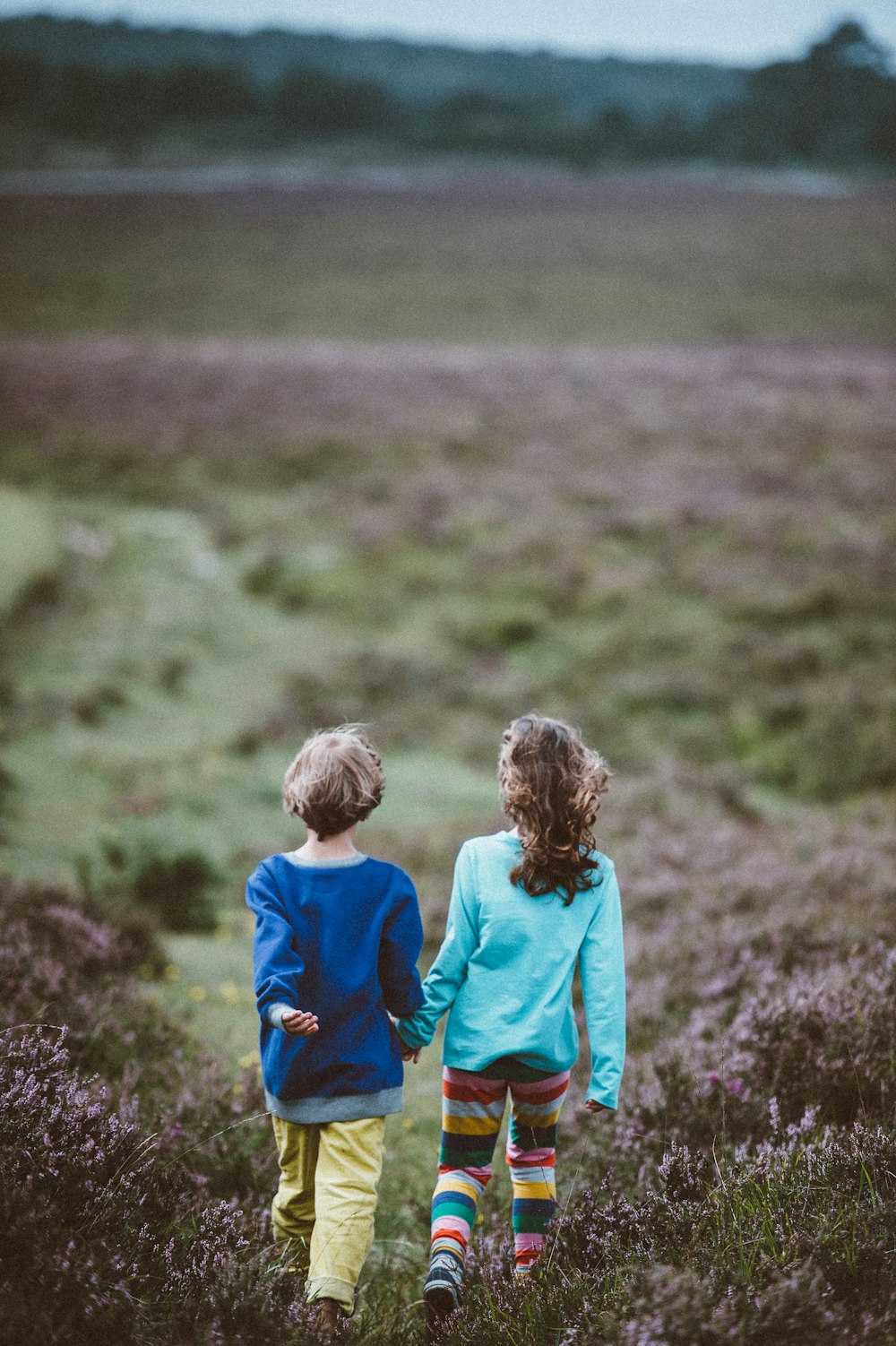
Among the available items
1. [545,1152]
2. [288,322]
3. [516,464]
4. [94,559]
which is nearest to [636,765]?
[545,1152]

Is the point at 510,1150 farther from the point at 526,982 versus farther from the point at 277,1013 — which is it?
the point at 277,1013

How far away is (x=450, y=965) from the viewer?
299 centimetres

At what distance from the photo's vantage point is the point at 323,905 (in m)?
2.84

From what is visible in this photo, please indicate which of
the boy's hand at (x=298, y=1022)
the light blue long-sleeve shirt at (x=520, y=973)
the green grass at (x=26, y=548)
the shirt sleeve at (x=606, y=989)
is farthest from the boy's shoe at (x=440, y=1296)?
the green grass at (x=26, y=548)

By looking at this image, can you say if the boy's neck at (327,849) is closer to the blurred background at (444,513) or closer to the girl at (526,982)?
the girl at (526,982)

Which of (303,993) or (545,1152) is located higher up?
(303,993)

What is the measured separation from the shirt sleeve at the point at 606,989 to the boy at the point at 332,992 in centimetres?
Result: 55

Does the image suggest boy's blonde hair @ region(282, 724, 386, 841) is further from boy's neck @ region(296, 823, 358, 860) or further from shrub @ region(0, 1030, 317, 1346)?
shrub @ region(0, 1030, 317, 1346)

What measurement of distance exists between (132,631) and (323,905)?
1075 centimetres

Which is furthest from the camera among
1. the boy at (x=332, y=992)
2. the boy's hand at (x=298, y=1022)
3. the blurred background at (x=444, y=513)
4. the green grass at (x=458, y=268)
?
the green grass at (x=458, y=268)

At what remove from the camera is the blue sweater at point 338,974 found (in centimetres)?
279

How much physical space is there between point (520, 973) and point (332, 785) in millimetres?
841

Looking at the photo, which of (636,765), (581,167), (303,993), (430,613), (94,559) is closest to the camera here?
(303,993)

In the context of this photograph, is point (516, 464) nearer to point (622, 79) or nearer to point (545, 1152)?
point (545, 1152)
